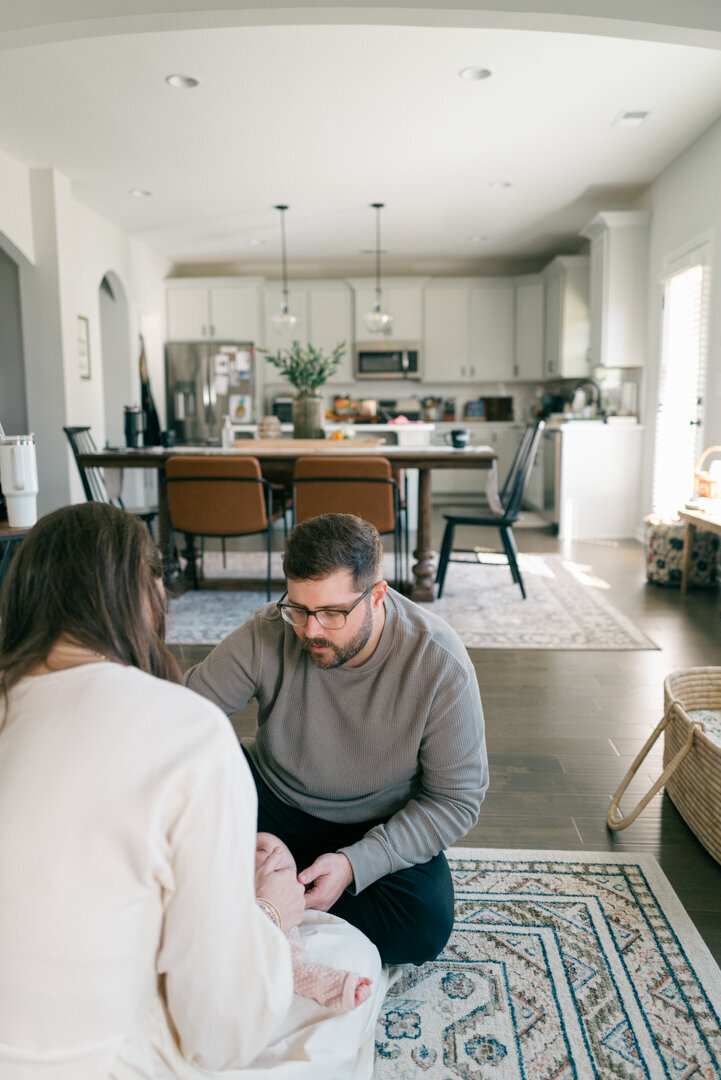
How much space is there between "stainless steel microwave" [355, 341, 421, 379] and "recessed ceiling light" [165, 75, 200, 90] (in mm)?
4936

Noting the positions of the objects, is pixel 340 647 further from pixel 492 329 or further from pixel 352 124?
pixel 492 329

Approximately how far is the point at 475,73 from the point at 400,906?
161 inches

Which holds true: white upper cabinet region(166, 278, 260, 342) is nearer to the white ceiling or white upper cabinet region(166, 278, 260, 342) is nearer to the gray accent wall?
the white ceiling

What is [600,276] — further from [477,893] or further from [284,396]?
[477,893]

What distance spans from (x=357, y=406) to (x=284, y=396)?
0.99m

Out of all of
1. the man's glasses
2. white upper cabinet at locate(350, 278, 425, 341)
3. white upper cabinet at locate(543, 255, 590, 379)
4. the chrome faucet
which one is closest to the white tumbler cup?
the man's glasses

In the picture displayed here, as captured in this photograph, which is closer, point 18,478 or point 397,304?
point 18,478

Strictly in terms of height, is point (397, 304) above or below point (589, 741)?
above

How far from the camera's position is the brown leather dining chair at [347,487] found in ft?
12.8

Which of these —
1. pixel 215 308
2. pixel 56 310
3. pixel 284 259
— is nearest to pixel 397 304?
pixel 284 259

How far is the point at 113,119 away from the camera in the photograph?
4.66 m

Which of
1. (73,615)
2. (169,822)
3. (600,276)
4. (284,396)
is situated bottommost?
(169,822)

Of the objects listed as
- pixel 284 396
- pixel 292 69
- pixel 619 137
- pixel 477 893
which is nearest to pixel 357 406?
pixel 284 396

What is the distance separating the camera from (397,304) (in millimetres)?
8953
